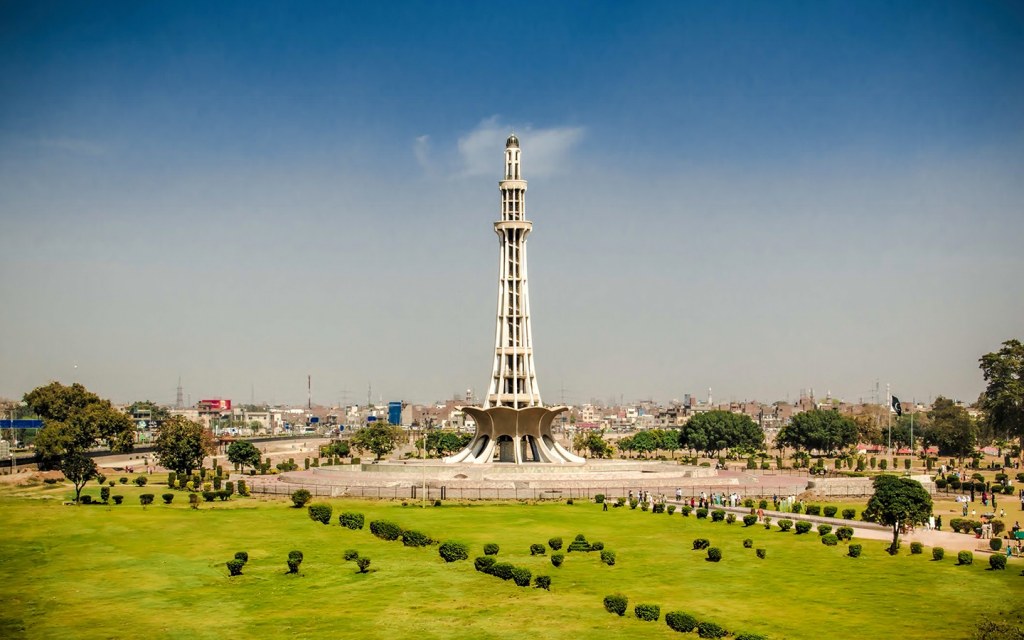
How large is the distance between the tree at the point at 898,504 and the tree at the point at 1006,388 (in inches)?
1923

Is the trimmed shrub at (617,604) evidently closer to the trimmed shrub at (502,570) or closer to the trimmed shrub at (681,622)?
the trimmed shrub at (681,622)

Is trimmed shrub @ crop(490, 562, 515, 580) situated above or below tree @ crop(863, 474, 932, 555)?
below

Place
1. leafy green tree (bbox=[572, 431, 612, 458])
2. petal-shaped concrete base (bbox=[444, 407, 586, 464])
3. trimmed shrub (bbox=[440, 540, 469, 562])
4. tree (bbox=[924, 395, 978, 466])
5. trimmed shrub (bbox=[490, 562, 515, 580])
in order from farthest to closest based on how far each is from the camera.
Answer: leafy green tree (bbox=[572, 431, 612, 458]), tree (bbox=[924, 395, 978, 466]), petal-shaped concrete base (bbox=[444, 407, 586, 464]), trimmed shrub (bbox=[440, 540, 469, 562]), trimmed shrub (bbox=[490, 562, 515, 580])

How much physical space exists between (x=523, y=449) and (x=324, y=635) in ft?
163

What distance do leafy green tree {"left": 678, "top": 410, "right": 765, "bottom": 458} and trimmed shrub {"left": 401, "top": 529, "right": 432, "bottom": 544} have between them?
71791 millimetres

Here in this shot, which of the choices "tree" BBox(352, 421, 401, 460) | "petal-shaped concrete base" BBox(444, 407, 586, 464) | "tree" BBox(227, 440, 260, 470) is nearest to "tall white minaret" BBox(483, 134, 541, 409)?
"petal-shaped concrete base" BBox(444, 407, 586, 464)

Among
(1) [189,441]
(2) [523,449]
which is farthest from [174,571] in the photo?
(2) [523,449]

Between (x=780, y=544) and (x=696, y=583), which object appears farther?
(x=780, y=544)

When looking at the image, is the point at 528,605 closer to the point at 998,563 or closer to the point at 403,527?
the point at 403,527

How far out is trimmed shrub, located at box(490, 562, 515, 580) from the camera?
3303cm

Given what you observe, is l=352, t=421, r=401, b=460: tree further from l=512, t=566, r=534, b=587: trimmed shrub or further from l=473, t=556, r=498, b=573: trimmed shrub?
l=512, t=566, r=534, b=587: trimmed shrub

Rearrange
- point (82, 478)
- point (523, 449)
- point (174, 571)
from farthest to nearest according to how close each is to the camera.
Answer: point (523, 449) → point (82, 478) → point (174, 571)

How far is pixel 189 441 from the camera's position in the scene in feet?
224

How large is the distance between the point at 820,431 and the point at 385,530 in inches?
2949
